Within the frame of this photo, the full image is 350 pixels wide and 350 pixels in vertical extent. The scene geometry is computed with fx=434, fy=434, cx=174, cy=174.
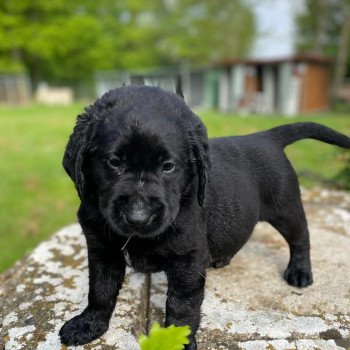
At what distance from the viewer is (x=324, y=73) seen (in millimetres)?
26234

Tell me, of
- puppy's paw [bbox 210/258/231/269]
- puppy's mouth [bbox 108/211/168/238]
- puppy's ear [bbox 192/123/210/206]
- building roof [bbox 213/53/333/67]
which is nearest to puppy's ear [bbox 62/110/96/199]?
puppy's mouth [bbox 108/211/168/238]

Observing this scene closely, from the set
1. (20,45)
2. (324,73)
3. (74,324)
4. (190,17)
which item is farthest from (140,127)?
(190,17)

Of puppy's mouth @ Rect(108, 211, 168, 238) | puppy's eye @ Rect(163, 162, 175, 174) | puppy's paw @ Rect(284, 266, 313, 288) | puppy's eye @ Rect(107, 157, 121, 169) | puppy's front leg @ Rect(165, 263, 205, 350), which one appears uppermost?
puppy's eye @ Rect(107, 157, 121, 169)

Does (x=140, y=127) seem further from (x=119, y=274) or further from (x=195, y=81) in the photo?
(x=195, y=81)

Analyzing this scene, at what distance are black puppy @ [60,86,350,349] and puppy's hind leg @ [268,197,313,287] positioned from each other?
6 centimetres

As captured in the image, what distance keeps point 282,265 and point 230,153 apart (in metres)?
1.14

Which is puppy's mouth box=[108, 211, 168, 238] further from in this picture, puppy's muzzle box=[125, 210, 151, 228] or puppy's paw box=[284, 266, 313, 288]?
puppy's paw box=[284, 266, 313, 288]

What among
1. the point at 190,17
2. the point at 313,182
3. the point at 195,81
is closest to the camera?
the point at 313,182

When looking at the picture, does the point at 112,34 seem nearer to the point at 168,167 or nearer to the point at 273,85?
the point at 273,85

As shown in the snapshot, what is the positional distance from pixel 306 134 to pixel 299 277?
1002 millimetres

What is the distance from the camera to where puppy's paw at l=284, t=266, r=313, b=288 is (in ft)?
9.93

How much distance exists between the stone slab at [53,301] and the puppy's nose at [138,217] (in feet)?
2.93

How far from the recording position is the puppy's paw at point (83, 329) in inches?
95.3

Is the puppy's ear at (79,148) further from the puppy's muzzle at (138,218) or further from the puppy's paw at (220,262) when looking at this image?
the puppy's paw at (220,262)
